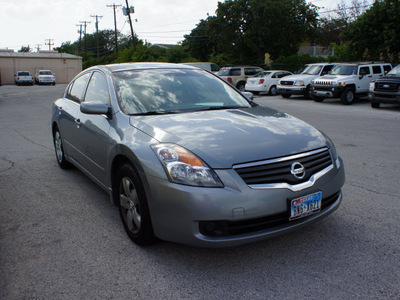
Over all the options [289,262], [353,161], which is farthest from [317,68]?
[289,262]

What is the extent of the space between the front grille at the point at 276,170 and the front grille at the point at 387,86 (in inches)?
518

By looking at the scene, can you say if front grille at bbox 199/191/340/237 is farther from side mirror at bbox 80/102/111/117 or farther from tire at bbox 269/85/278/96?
tire at bbox 269/85/278/96

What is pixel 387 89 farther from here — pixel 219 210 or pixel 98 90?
pixel 219 210

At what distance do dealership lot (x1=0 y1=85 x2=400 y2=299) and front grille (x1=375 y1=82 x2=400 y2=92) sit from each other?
36.0ft

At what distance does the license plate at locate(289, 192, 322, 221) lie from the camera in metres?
3.01

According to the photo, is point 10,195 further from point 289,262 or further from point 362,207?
point 362,207

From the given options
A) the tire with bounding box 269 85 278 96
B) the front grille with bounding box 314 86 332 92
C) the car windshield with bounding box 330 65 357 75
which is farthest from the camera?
the tire with bounding box 269 85 278 96

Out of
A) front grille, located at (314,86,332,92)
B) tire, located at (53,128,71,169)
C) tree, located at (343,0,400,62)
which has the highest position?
tree, located at (343,0,400,62)

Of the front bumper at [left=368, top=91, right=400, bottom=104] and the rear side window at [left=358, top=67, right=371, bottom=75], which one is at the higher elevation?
the rear side window at [left=358, top=67, right=371, bottom=75]

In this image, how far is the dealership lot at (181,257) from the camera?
2.78 m

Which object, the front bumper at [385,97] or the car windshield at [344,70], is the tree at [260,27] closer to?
the car windshield at [344,70]

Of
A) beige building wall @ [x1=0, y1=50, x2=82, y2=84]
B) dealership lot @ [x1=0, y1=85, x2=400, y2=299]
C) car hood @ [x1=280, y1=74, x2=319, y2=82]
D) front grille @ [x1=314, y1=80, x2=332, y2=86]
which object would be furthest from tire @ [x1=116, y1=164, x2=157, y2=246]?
beige building wall @ [x1=0, y1=50, x2=82, y2=84]

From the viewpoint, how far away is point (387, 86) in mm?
14961

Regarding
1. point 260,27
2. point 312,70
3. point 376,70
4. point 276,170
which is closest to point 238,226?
point 276,170
